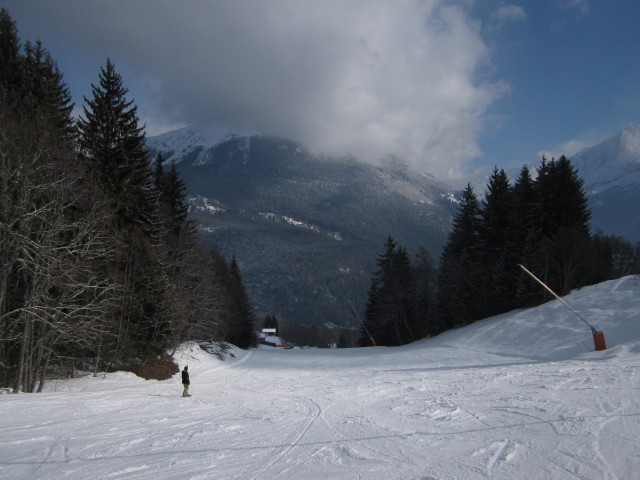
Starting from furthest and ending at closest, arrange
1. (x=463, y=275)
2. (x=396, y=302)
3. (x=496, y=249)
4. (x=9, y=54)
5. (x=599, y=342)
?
(x=396, y=302) < (x=496, y=249) < (x=463, y=275) < (x=9, y=54) < (x=599, y=342)

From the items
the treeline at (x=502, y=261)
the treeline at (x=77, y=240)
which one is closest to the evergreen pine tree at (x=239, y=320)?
the treeline at (x=502, y=261)

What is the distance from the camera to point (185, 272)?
31094mm

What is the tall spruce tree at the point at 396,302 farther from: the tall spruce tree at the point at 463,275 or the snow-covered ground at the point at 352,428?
the snow-covered ground at the point at 352,428

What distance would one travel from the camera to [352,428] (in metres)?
9.23

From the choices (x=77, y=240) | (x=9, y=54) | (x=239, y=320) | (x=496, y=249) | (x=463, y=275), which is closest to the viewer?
(x=77, y=240)

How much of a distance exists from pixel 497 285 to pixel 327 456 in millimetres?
38059

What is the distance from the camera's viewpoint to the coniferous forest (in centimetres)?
1536

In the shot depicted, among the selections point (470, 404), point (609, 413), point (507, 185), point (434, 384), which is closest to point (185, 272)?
point (434, 384)

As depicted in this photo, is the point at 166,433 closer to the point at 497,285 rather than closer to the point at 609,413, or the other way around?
the point at 609,413

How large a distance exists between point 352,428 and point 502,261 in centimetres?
3743

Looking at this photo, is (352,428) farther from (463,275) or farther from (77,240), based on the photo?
(463,275)

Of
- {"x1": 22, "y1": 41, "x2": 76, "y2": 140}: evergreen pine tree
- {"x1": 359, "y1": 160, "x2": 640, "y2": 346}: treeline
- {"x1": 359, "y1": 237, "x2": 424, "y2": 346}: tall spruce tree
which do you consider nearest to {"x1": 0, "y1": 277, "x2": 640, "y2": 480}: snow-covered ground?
{"x1": 22, "y1": 41, "x2": 76, "y2": 140}: evergreen pine tree

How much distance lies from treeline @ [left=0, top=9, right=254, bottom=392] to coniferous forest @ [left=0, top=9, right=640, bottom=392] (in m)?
0.08

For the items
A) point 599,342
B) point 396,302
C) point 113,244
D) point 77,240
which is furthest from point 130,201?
point 396,302
